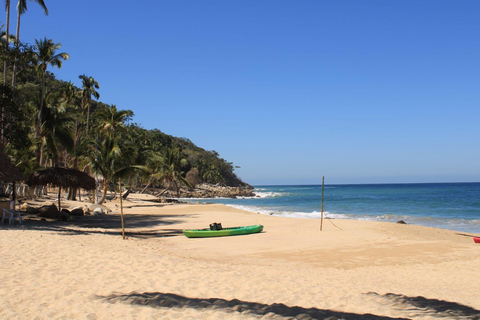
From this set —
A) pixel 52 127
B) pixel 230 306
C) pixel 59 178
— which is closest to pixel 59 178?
pixel 59 178

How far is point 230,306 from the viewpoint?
5.89 meters

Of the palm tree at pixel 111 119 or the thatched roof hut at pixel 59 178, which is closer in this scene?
the thatched roof hut at pixel 59 178

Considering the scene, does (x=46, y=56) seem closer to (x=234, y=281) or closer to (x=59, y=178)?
(x=59, y=178)

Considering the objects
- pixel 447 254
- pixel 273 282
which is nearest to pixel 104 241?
pixel 273 282

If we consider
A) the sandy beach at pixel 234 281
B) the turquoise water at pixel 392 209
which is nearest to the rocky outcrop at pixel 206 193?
the turquoise water at pixel 392 209

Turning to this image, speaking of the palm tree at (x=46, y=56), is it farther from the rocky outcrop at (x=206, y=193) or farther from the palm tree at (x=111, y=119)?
the rocky outcrop at (x=206, y=193)

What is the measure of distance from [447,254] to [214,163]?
93.6 m

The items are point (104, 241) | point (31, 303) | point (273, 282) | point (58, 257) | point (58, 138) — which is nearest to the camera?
point (31, 303)

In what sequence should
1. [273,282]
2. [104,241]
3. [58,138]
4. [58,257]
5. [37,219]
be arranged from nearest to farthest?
[273,282]
[58,257]
[104,241]
[37,219]
[58,138]

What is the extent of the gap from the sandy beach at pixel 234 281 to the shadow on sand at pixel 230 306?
0.05 feet

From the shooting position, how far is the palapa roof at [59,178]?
1892cm

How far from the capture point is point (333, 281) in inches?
328

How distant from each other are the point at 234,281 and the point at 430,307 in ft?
11.9

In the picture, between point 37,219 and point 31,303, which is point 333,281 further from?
point 37,219
